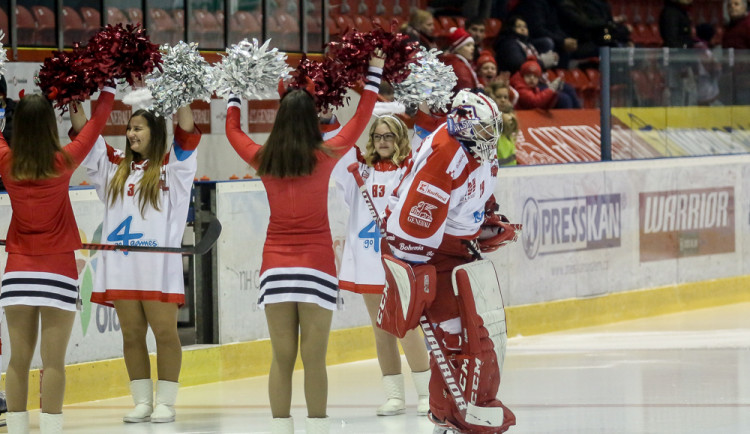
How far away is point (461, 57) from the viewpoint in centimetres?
1123

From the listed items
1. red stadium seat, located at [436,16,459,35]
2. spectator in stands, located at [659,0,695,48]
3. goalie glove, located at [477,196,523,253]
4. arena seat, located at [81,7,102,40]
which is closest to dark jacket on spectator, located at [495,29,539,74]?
red stadium seat, located at [436,16,459,35]

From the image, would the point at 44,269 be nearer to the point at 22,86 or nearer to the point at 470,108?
the point at 470,108

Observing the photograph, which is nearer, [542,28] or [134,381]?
[134,381]

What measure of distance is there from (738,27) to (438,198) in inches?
395

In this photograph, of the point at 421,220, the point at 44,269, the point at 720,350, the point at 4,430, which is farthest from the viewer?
the point at 720,350

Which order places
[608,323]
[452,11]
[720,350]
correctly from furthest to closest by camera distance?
[452,11] → [608,323] → [720,350]

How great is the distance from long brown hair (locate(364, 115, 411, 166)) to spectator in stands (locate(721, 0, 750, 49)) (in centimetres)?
830

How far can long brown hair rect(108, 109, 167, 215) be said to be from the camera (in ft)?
21.4

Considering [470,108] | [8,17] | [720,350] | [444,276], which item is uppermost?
[8,17]

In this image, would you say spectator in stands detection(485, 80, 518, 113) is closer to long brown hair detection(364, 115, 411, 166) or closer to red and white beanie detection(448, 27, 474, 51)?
red and white beanie detection(448, 27, 474, 51)

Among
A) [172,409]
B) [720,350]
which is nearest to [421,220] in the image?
[172,409]

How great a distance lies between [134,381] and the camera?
21.7 feet

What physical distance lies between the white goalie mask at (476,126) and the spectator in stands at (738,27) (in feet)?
31.4

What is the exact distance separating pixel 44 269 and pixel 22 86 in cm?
381
